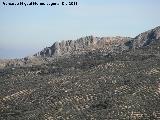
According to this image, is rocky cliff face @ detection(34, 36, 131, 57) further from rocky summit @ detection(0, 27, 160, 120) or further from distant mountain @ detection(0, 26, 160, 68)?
rocky summit @ detection(0, 27, 160, 120)

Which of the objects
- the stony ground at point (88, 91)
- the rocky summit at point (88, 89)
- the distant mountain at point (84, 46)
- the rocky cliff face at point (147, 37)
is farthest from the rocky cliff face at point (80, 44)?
the stony ground at point (88, 91)

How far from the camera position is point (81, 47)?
12725 centimetres

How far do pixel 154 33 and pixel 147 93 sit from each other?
59.3 m

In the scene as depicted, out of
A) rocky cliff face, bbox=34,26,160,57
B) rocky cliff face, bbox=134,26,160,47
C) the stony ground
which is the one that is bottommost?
the stony ground

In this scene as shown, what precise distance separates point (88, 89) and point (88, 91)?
1.14m

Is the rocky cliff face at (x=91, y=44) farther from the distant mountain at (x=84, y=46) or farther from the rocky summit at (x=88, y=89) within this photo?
the rocky summit at (x=88, y=89)

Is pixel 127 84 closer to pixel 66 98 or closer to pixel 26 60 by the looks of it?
pixel 66 98

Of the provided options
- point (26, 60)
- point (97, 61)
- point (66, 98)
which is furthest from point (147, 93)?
point (26, 60)

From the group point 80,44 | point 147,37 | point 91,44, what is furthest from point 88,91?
point 80,44

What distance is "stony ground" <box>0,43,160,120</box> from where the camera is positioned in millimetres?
49688

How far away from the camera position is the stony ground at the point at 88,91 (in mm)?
49688

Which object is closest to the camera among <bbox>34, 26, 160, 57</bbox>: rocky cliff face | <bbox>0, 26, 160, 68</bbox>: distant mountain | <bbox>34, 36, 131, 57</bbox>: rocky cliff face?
<bbox>0, 26, 160, 68</bbox>: distant mountain

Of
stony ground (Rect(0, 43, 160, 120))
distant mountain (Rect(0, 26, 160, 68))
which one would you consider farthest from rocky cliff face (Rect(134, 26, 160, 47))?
stony ground (Rect(0, 43, 160, 120))

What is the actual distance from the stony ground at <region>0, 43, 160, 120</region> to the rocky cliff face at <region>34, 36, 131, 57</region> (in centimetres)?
3639
